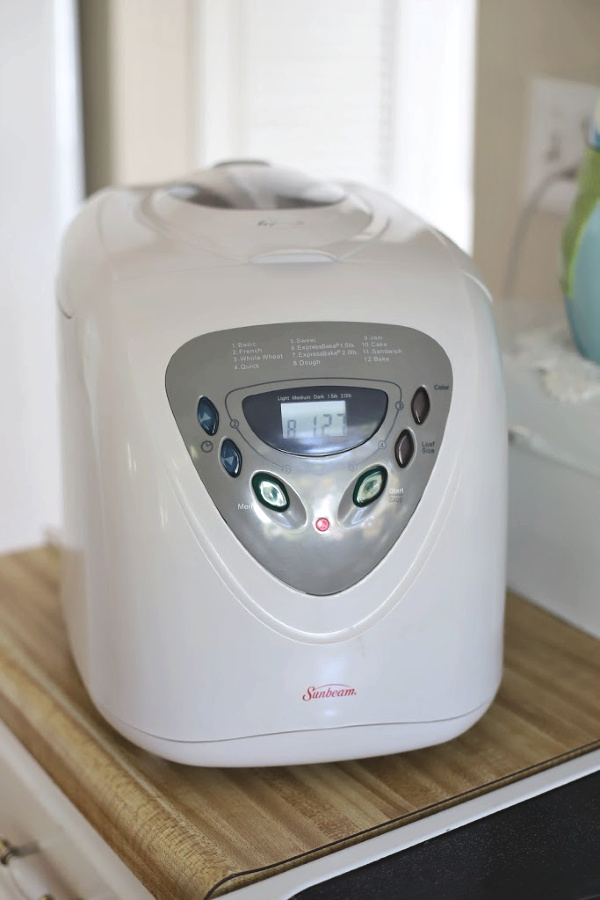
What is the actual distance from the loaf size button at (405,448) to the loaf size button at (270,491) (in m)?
0.07

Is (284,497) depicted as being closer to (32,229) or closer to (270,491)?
(270,491)

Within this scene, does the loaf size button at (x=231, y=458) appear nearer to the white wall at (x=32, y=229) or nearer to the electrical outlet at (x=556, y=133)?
the electrical outlet at (x=556, y=133)

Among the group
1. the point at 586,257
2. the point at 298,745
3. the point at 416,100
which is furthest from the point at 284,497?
the point at 416,100

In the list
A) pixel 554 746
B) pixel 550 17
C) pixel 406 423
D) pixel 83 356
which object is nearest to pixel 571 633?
pixel 554 746

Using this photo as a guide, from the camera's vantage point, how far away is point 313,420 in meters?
0.60

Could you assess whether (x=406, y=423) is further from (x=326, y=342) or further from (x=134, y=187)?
(x=134, y=187)

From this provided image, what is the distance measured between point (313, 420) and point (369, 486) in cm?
5

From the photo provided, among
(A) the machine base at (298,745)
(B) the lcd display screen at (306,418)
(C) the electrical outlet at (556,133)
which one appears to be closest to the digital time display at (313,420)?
(B) the lcd display screen at (306,418)

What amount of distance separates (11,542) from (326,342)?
139 centimetres

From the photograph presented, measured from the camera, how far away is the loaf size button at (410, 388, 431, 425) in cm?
62

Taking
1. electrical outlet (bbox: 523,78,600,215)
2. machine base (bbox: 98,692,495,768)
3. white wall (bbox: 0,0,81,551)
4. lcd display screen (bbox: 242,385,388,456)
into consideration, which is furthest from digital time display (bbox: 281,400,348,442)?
white wall (bbox: 0,0,81,551)

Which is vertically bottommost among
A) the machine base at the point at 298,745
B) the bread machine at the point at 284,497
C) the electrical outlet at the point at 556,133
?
the machine base at the point at 298,745

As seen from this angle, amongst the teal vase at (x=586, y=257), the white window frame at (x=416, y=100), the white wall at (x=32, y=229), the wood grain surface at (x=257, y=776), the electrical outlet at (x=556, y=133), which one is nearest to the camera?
the wood grain surface at (x=257, y=776)

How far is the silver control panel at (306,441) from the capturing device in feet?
1.96
